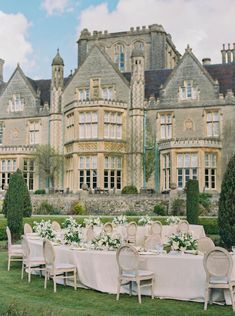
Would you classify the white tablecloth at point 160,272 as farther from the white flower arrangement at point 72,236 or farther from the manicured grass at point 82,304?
the white flower arrangement at point 72,236

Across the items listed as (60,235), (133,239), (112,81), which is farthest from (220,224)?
(112,81)

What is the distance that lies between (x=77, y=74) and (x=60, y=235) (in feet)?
88.2

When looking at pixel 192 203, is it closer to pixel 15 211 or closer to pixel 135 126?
pixel 15 211

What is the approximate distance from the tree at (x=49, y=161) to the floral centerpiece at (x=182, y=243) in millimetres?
27906

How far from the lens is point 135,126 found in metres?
37.6

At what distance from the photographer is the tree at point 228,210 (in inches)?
621

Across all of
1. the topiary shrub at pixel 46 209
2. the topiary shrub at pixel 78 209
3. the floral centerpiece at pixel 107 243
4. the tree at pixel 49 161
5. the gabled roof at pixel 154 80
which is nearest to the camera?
the floral centerpiece at pixel 107 243

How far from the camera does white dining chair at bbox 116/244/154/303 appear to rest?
10.0 meters

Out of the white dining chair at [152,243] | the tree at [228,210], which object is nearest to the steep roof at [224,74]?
the tree at [228,210]

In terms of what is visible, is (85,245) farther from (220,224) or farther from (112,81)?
(112,81)

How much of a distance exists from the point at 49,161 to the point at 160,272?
2895 cm

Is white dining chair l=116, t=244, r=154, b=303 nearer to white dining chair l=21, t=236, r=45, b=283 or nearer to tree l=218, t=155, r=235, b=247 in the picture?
white dining chair l=21, t=236, r=45, b=283

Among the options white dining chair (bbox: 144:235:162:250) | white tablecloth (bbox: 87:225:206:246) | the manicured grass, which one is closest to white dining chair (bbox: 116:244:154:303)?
the manicured grass

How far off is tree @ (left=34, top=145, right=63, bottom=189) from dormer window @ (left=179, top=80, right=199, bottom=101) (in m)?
10.0
